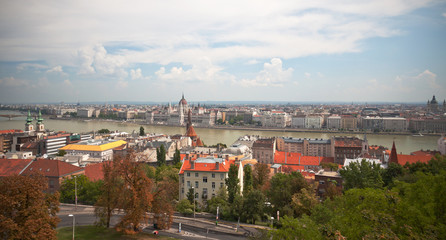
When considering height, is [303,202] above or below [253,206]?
above

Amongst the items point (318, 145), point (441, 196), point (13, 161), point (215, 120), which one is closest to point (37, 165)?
point (13, 161)

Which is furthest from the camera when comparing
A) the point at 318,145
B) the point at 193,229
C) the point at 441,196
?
the point at 318,145

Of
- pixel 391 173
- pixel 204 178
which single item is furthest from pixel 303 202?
pixel 391 173

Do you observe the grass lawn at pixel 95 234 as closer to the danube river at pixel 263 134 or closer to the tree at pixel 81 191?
the tree at pixel 81 191

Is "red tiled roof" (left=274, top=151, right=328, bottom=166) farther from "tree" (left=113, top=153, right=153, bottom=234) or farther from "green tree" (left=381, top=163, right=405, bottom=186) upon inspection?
"tree" (left=113, top=153, right=153, bottom=234)

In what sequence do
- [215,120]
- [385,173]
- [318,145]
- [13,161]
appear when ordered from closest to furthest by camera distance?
[385,173] < [13,161] < [318,145] < [215,120]

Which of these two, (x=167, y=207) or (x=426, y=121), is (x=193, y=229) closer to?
(x=167, y=207)

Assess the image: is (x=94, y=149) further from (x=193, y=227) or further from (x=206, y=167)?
(x=193, y=227)

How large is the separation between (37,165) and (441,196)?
1974cm

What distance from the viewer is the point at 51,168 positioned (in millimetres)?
18297

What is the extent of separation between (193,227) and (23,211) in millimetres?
6512

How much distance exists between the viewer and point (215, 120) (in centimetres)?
9962

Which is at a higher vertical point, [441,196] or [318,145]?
[441,196]

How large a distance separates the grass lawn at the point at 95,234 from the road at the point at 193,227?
0.73 m
